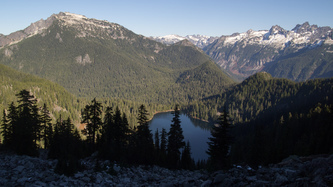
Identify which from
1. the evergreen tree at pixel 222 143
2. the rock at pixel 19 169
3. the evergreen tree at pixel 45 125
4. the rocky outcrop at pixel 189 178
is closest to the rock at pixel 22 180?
the rocky outcrop at pixel 189 178

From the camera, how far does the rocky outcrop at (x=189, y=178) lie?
13.3m

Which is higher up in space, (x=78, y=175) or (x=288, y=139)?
(x=78, y=175)

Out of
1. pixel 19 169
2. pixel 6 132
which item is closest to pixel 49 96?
pixel 6 132

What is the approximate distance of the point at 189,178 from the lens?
20641 millimetres

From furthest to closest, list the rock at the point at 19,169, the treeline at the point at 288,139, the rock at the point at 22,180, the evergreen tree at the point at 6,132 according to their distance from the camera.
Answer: the evergreen tree at the point at 6,132, the treeline at the point at 288,139, the rock at the point at 19,169, the rock at the point at 22,180

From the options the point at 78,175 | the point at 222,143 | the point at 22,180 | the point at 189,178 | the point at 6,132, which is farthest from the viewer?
the point at 6,132

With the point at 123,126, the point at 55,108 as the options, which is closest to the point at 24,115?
the point at 123,126

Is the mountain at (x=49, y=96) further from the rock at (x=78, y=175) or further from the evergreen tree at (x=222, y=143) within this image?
the rock at (x=78, y=175)

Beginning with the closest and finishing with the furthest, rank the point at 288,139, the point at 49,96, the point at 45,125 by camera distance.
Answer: the point at 45,125, the point at 288,139, the point at 49,96

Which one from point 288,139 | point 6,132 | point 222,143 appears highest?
point 6,132

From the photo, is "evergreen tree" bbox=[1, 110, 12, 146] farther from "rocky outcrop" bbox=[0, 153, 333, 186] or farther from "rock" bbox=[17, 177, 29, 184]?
"rock" bbox=[17, 177, 29, 184]

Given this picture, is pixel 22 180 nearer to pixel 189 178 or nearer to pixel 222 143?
pixel 189 178

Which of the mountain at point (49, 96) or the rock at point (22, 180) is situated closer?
the rock at point (22, 180)

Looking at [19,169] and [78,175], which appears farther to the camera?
[78,175]
